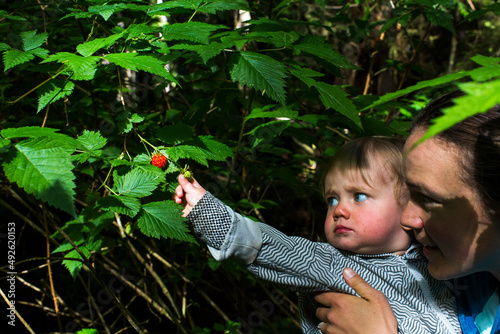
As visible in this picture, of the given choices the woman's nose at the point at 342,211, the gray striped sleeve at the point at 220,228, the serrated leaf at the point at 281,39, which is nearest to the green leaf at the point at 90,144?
the gray striped sleeve at the point at 220,228

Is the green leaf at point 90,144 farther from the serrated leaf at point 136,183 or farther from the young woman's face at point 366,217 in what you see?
the young woman's face at point 366,217

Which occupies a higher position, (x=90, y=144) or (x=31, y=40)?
(x=31, y=40)

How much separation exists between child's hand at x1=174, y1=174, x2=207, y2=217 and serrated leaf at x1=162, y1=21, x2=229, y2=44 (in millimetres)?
411

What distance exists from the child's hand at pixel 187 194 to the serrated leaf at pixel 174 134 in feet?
0.38

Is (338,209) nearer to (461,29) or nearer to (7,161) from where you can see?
(7,161)

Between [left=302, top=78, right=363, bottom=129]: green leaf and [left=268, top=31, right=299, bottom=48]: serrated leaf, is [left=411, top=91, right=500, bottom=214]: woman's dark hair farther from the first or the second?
[left=268, top=31, right=299, bottom=48]: serrated leaf

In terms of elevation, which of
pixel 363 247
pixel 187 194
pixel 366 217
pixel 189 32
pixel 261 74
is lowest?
pixel 363 247

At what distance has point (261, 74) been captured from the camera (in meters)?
1.13

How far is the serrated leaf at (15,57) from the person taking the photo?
1051mm

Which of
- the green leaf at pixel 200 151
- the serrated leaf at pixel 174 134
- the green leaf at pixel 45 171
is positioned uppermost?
the green leaf at pixel 45 171

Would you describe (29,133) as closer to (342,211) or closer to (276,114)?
(276,114)

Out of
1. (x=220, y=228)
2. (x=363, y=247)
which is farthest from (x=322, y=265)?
(x=220, y=228)

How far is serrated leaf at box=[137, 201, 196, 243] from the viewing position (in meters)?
1.04

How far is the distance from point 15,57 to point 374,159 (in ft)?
3.83
